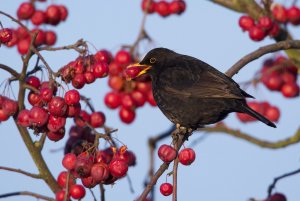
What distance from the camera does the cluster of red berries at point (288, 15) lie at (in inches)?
257

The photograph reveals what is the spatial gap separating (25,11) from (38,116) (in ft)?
9.10

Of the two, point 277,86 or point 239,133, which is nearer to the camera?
point 239,133

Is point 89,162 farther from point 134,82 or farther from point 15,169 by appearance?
point 134,82

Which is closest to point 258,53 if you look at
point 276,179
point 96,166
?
point 276,179

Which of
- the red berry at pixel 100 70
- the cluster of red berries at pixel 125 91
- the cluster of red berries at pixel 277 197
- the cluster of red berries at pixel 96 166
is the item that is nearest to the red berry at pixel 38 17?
the cluster of red berries at pixel 125 91

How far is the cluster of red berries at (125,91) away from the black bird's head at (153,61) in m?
0.26

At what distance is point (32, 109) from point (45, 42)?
9.13ft

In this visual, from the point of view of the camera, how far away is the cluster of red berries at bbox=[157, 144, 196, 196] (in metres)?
3.76

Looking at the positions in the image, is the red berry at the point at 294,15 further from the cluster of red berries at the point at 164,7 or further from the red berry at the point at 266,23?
the cluster of red berries at the point at 164,7

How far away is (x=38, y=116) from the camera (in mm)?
3877

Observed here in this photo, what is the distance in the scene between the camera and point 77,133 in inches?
180

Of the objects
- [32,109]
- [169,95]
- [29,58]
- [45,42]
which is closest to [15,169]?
[32,109]

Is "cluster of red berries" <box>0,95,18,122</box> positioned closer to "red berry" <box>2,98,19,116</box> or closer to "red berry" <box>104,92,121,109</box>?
"red berry" <box>2,98,19,116</box>

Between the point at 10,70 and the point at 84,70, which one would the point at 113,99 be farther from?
the point at 10,70
